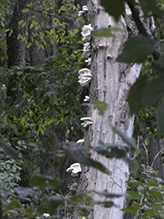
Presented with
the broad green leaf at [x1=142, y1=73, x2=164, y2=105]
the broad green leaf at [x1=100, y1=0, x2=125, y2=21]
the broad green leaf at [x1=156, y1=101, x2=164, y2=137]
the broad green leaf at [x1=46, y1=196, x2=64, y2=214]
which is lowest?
the broad green leaf at [x1=46, y1=196, x2=64, y2=214]

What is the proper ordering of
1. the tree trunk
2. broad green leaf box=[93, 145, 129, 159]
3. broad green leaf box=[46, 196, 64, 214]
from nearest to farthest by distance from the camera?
broad green leaf box=[93, 145, 129, 159]
broad green leaf box=[46, 196, 64, 214]
the tree trunk

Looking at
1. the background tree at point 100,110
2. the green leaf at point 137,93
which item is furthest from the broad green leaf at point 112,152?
the green leaf at point 137,93

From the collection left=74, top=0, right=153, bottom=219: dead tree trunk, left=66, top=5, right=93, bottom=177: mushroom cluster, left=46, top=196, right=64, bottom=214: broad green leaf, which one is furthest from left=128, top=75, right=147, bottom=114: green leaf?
left=66, top=5, right=93, bottom=177: mushroom cluster

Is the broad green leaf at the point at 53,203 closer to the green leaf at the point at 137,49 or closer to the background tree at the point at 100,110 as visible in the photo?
the background tree at the point at 100,110

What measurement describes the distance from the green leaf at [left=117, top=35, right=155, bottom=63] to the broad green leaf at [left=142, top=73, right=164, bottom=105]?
67 millimetres

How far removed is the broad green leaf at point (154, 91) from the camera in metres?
0.59

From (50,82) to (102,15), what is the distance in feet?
6.84

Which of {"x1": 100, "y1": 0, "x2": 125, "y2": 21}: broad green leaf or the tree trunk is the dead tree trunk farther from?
{"x1": 100, "y1": 0, "x2": 125, "y2": 21}: broad green leaf

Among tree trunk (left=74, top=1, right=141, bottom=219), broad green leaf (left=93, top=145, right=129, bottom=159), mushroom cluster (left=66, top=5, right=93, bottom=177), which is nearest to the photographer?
broad green leaf (left=93, top=145, right=129, bottom=159)

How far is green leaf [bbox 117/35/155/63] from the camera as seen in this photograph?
2.06 feet

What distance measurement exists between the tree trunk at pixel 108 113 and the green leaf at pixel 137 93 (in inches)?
60.1

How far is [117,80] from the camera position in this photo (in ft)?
7.84

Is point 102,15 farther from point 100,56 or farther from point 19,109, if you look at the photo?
point 19,109

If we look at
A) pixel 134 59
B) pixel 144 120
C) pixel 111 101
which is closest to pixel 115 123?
pixel 111 101
